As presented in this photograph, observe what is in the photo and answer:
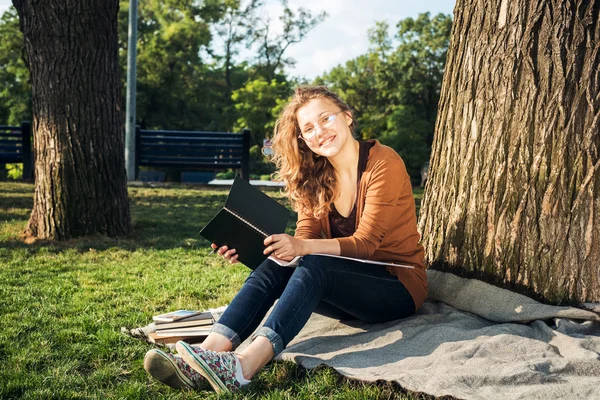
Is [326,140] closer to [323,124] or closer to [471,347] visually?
[323,124]

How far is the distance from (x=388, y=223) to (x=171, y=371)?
1331 millimetres

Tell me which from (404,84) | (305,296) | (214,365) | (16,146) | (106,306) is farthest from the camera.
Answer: (404,84)

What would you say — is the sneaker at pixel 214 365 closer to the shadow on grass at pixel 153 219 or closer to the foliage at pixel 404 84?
the shadow on grass at pixel 153 219

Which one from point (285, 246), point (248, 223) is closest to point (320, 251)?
point (285, 246)

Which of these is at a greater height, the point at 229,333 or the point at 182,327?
the point at 229,333

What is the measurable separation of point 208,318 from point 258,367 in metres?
0.93

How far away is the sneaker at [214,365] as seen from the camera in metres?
2.91

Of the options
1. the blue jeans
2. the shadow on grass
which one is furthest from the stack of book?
the shadow on grass

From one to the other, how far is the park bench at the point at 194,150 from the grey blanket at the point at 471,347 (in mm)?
8851

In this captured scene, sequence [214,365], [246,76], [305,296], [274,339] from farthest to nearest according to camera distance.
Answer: [246,76] < [305,296] < [274,339] < [214,365]

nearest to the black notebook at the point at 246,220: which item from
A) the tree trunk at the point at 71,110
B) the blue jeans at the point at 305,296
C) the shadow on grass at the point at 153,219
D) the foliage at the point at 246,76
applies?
the blue jeans at the point at 305,296

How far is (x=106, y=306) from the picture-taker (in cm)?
455

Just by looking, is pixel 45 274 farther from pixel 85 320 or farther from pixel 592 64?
pixel 592 64

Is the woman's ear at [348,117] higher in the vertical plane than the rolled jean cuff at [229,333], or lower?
higher
